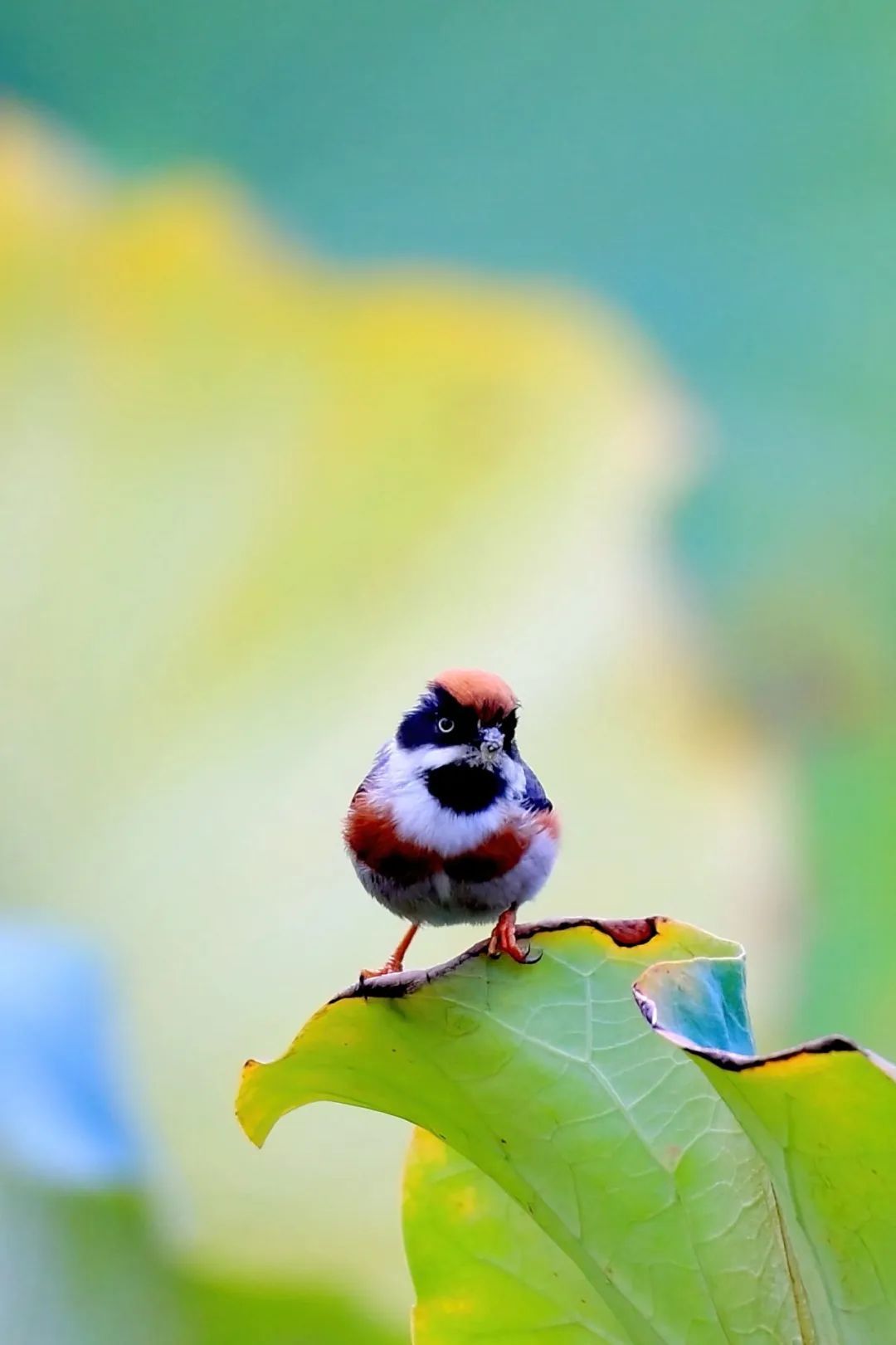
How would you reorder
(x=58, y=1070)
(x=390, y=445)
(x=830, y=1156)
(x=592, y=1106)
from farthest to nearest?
(x=390, y=445), (x=58, y=1070), (x=592, y=1106), (x=830, y=1156)

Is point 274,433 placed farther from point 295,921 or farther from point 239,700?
point 295,921

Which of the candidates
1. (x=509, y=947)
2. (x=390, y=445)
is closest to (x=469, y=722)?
(x=509, y=947)

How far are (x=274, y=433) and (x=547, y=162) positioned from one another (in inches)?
17.8

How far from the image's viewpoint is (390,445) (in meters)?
1.40

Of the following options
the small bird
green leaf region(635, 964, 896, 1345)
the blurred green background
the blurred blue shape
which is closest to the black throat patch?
the small bird

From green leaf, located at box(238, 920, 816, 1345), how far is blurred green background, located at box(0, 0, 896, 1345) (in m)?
0.74

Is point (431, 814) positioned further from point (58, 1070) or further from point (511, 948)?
point (58, 1070)

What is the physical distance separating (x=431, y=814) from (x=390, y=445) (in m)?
0.74

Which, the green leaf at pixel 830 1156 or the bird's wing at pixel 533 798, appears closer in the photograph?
the green leaf at pixel 830 1156

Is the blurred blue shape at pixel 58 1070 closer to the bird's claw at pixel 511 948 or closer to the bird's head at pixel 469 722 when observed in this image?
the bird's head at pixel 469 722

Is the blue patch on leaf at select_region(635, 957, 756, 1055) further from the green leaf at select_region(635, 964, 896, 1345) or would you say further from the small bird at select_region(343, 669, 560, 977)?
the small bird at select_region(343, 669, 560, 977)

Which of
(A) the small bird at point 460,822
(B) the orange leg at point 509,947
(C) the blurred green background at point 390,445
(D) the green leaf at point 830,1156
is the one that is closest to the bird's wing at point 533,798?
(A) the small bird at point 460,822

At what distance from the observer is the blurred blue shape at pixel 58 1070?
1.21m

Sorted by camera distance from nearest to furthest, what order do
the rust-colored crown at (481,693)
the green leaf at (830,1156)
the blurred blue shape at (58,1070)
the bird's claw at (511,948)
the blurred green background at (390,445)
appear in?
1. the green leaf at (830,1156)
2. the bird's claw at (511,948)
3. the rust-colored crown at (481,693)
4. the blurred blue shape at (58,1070)
5. the blurred green background at (390,445)
